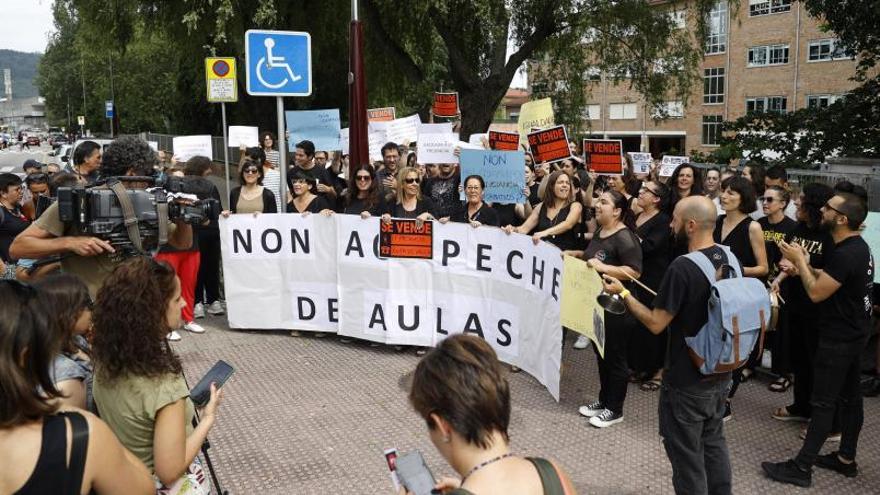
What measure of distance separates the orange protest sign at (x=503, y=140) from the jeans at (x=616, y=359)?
486 cm

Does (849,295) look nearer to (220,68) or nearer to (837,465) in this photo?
(837,465)

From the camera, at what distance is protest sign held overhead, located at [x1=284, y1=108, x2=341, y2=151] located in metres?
10.8

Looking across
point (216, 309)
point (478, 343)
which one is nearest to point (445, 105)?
point (216, 309)

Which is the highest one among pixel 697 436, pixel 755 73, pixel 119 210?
pixel 755 73

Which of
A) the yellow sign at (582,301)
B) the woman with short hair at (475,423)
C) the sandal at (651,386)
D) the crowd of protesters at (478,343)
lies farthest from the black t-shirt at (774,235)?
the woman with short hair at (475,423)

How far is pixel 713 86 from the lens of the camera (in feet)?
178

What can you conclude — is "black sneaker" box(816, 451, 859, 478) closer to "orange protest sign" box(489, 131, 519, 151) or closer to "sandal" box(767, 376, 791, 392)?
"sandal" box(767, 376, 791, 392)

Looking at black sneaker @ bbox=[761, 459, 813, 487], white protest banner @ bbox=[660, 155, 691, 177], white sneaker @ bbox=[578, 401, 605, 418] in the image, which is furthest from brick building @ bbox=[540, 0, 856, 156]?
black sneaker @ bbox=[761, 459, 813, 487]

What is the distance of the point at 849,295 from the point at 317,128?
25.7ft

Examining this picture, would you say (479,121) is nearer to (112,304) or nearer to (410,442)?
(410,442)

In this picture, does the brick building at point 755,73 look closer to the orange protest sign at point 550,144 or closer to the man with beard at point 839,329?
the orange protest sign at point 550,144

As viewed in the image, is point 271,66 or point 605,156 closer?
point 271,66

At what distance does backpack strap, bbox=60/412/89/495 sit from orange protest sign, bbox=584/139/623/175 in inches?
314

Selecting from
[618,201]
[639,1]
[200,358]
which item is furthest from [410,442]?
[639,1]
